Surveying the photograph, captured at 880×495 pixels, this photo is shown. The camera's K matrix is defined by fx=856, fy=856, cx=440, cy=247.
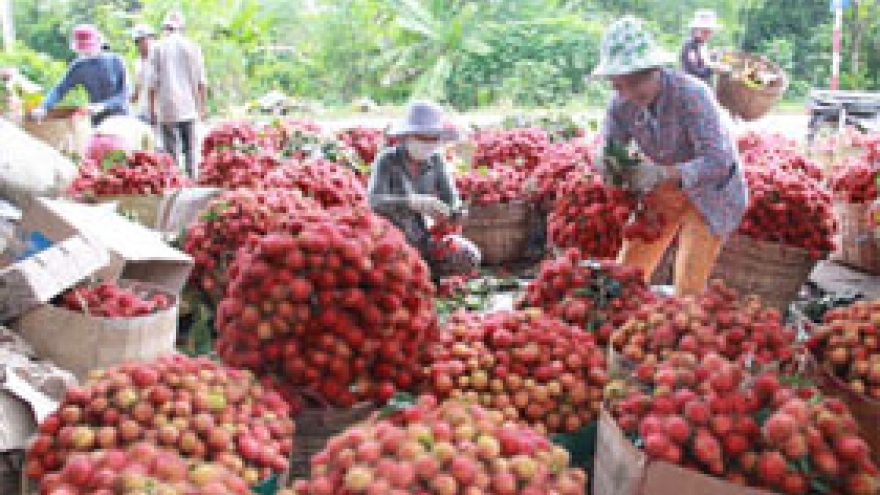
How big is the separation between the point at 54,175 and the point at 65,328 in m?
1.19

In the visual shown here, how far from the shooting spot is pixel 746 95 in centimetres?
896

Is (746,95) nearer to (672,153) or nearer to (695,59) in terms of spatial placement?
(695,59)

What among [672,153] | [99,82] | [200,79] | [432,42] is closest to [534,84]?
[432,42]

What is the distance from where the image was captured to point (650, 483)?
1.72 meters

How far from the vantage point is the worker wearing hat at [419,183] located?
13.1 ft

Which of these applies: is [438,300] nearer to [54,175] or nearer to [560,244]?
[560,244]

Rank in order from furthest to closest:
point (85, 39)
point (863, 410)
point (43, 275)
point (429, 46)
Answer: point (429, 46), point (85, 39), point (43, 275), point (863, 410)

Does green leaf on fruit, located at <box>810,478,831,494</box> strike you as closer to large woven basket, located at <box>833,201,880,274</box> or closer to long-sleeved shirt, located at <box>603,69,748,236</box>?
long-sleeved shirt, located at <box>603,69,748,236</box>

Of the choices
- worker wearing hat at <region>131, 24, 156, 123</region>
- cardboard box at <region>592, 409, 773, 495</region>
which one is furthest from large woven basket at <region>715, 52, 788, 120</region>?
cardboard box at <region>592, 409, 773, 495</region>

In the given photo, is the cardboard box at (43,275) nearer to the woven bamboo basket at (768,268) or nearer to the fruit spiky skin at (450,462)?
the fruit spiky skin at (450,462)

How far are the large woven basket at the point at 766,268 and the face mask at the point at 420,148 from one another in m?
1.53

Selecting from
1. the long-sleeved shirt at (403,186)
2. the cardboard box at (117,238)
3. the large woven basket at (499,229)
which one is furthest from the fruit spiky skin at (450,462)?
the large woven basket at (499,229)

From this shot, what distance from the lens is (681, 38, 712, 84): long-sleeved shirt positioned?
9.19 metres

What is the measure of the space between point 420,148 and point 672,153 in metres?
1.17
